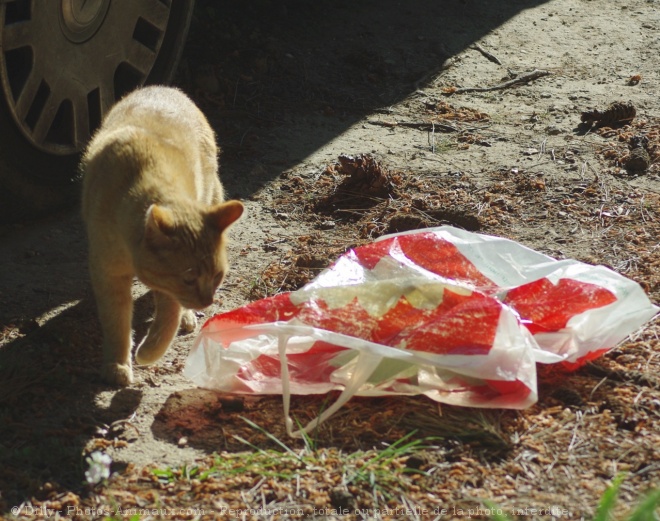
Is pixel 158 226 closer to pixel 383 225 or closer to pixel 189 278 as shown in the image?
pixel 189 278

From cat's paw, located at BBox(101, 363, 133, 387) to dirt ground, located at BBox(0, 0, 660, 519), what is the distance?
5 centimetres

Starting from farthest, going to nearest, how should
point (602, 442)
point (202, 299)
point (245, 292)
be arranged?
1. point (245, 292)
2. point (202, 299)
3. point (602, 442)

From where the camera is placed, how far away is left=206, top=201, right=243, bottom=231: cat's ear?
3443 millimetres

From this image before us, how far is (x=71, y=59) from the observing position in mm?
4668

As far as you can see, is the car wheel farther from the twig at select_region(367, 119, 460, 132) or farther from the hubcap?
the twig at select_region(367, 119, 460, 132)

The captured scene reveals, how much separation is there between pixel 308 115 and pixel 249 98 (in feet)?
1.56

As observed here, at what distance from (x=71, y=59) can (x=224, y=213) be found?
1820mm

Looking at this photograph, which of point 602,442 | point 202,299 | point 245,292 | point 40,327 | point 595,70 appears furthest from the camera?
point 595,70

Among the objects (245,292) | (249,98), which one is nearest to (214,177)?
(245,292)

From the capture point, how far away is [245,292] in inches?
168

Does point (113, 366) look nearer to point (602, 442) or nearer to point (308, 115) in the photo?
point (602, 442)

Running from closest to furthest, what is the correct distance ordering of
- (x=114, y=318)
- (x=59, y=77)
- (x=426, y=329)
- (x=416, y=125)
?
(x=426, y=329) → (x=114, y=318) → (x=59, y=77) → (x=416, y=125)

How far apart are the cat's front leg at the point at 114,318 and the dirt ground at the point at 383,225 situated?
0.10 meters

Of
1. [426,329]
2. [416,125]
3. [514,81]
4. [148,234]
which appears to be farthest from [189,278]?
[514,81]
